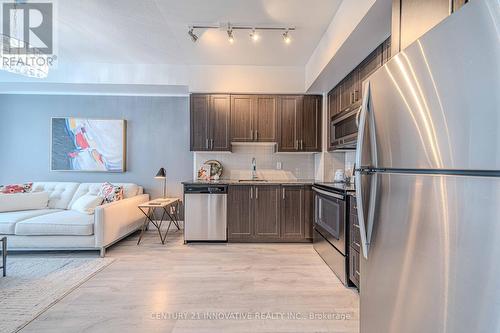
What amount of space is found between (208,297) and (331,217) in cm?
154

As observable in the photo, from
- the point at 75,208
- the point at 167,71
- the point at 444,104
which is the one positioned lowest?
the point at 75,208

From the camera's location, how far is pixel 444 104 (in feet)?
2.53

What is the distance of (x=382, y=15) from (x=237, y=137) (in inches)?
99.5

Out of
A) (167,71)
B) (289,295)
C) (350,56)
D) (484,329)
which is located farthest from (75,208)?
(484,329)

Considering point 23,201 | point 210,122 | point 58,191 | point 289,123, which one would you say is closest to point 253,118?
point 289,123

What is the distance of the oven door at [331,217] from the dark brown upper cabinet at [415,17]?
1548 millimetres

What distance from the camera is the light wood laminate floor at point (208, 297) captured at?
1827 millimetres

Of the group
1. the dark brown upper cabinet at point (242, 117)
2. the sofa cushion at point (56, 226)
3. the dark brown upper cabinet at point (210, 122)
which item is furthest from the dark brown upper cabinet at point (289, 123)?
the sofa cushion at point (56, 226)

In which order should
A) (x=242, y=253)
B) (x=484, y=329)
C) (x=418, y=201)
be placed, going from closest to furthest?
(x=484, y=329), (x=418, y=201), (x=242, y=253)

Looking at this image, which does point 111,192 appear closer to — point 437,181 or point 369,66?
point 369,66

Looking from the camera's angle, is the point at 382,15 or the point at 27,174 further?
the point at 27,174

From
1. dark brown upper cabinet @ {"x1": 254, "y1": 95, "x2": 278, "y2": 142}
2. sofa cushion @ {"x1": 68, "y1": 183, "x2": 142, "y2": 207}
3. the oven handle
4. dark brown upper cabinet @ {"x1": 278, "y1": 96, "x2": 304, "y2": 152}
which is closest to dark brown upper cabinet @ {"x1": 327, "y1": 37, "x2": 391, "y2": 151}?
dark brown upper cabinet @ {"x1": 278, "y1": 96, "x2": 304, "y2": 152}

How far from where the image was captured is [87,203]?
3.58 m

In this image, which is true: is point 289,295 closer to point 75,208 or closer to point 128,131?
point 75,208
